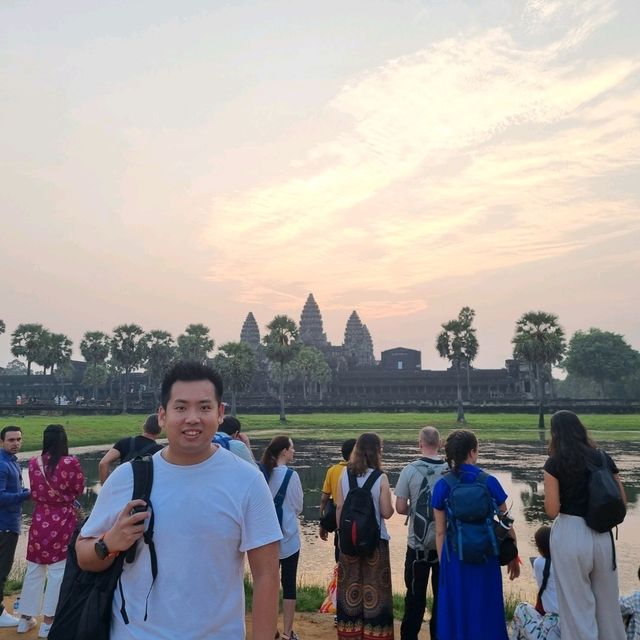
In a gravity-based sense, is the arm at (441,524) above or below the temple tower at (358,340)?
below

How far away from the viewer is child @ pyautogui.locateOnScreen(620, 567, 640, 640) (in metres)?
5.15

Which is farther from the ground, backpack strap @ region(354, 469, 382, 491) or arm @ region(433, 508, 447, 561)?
backpack strap @ region(354, 469, 382, 491)

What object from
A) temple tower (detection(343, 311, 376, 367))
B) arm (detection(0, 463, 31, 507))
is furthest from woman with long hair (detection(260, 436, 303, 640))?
temple tower (detection(343, 311, 376, 367))

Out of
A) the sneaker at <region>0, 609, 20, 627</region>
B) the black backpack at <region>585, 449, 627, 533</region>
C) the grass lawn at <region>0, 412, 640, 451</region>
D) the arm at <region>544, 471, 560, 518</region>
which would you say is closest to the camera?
the black backpack at <region>585, 449, 627, 533</region>

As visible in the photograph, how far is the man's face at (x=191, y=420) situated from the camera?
2820 mm

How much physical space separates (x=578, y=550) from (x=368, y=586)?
1909mm

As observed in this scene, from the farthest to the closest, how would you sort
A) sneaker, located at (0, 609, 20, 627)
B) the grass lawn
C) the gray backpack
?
the grass lawn → sneaker, located at (0, 609, 20, 627) → the gray backpack

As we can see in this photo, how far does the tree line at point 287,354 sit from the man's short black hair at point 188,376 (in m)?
46.7

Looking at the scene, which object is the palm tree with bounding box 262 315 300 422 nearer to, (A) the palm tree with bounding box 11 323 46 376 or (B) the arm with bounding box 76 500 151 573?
(A) the palm tree with bounding box 11 323 46 376

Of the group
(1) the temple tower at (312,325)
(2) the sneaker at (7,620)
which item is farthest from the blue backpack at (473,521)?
(1) the temple tower at (312,325)

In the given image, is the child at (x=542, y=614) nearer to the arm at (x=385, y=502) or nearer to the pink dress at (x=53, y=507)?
the arm at (x=385, y=502)

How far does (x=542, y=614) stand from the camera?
522 cm

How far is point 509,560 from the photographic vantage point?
17.2 feet

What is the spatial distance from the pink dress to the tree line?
4404 cm
